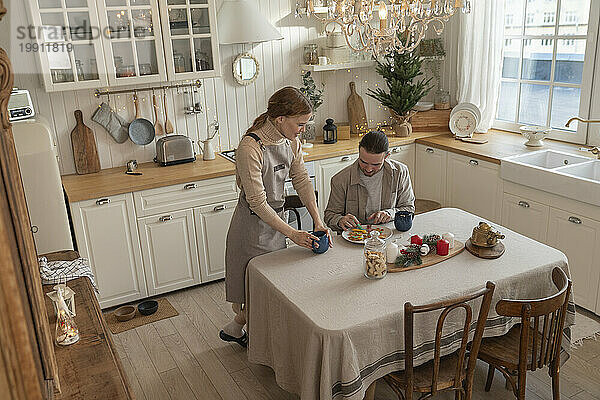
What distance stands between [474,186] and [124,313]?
2.72m

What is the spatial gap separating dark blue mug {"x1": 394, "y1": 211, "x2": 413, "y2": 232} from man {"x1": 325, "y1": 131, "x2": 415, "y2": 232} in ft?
0.39

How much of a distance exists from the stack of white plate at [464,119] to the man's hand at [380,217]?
1.96m

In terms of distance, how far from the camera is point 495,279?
231 centimetres

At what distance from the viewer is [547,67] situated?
4355mm

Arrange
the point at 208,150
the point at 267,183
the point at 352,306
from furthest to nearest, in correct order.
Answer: the point at 208,150 < the point at 267,183 < the point at 352,306

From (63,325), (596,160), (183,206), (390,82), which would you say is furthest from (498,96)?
(63,325)

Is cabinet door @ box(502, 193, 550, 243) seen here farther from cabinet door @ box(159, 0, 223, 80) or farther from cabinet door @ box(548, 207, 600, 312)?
cabinet door @ box(159, 0, 223, 80)

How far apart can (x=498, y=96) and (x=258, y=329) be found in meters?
3.38

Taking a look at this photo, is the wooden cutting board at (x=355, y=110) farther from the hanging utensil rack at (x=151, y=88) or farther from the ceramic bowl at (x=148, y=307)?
the ceramic bowl at (x=148, y=307)

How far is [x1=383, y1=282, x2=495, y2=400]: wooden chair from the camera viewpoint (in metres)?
2.02

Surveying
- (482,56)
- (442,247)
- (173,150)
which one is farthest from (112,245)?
(482,56)

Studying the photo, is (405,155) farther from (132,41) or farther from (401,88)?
(132,41)

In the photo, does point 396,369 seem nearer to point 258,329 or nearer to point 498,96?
point 258,329

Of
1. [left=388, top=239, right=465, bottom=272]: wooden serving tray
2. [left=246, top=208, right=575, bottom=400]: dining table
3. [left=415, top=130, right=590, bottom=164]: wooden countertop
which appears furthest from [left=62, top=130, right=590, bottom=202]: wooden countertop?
[left=388, top=239, right=465, bottom=272]: wooden serving tray
